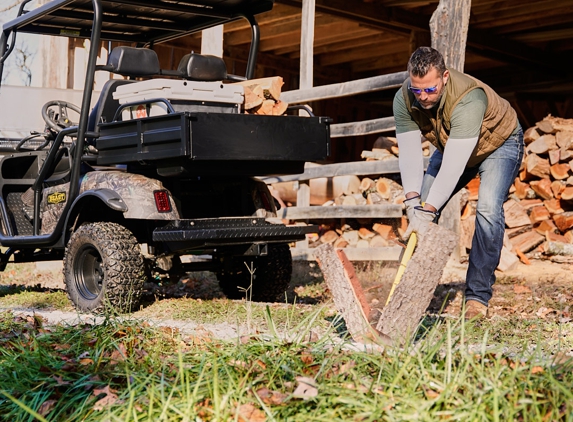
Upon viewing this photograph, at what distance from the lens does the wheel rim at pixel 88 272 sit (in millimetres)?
6191

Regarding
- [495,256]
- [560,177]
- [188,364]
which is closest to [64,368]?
[188,364]

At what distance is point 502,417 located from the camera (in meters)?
2.58

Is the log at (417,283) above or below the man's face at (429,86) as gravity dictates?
below

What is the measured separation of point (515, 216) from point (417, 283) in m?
5.82

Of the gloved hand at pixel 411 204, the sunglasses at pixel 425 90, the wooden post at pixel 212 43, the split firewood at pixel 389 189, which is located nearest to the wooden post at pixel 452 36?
the split firewood at pixel 389 189

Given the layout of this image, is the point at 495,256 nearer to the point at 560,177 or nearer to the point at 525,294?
the point at 525,294

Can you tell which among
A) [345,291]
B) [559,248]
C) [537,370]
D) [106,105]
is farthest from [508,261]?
[537,370]

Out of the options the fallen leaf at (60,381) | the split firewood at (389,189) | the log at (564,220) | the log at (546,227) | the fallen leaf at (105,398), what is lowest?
the log at (546,227)

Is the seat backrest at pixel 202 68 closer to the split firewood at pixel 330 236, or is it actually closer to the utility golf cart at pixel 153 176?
the utility golf cart at pixel 153 176

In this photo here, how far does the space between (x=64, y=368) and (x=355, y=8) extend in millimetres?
8917

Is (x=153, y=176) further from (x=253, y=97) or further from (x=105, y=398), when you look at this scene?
(x=105, y=398)

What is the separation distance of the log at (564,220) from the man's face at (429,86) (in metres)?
5.10

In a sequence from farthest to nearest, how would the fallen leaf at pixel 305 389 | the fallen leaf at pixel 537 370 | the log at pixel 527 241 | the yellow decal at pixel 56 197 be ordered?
1. the log at pixel 527 241
2. the yellow decal at pixel 56 197
3. the fallen leaf at pixel 537 370
4. the fallen leaf at pixel 305 389

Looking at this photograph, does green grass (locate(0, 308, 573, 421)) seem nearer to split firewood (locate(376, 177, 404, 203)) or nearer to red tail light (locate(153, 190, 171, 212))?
red tail light (locate(153, 190, 171, 212))
